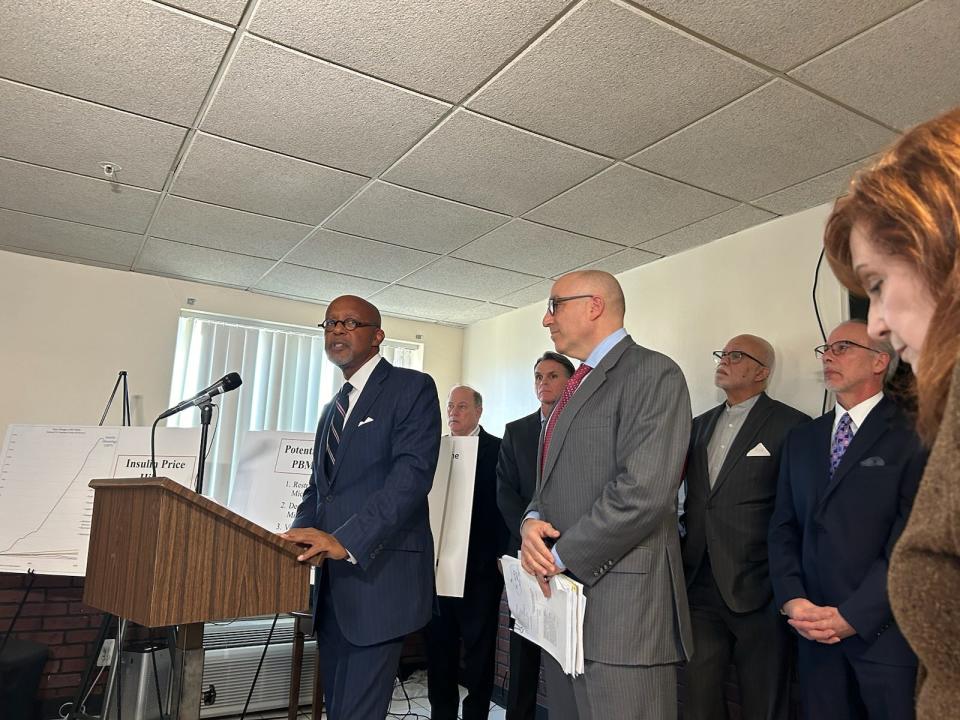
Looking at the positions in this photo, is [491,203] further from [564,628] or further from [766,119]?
[564,628]

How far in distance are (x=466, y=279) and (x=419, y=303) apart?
0.69 metres

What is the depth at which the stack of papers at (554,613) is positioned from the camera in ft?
4.92

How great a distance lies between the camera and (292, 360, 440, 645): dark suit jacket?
1.83m

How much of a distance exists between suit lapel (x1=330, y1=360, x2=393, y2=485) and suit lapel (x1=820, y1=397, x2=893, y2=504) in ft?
4.53

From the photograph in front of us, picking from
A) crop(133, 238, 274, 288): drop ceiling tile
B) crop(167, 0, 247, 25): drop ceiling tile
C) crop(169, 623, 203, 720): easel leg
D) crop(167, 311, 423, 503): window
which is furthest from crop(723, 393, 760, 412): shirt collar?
crop(167, 311, 423, 503): window

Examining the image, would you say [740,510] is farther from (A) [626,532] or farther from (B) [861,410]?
(A) [626,532]

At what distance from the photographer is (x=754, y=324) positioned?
309cm

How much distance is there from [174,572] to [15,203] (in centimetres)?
264

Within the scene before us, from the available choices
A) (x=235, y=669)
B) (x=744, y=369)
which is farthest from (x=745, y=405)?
(x=235, y=669)

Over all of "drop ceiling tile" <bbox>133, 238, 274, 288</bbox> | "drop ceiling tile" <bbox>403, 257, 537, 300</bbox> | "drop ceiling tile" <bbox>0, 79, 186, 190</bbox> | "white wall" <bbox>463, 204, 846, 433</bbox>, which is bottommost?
"white wall" <bbox>463, 204, 846, 433</bbox>

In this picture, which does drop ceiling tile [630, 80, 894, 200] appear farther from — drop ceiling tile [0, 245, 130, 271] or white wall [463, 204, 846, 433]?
drop ceiling tile [0, 245, 130, 271]

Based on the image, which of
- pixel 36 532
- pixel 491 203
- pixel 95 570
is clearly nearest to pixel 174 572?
pixel 95 570

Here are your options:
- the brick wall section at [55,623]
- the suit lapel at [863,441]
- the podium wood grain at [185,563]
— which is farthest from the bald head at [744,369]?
the brick wall section at [55,623]

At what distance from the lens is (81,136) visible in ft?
8.07
